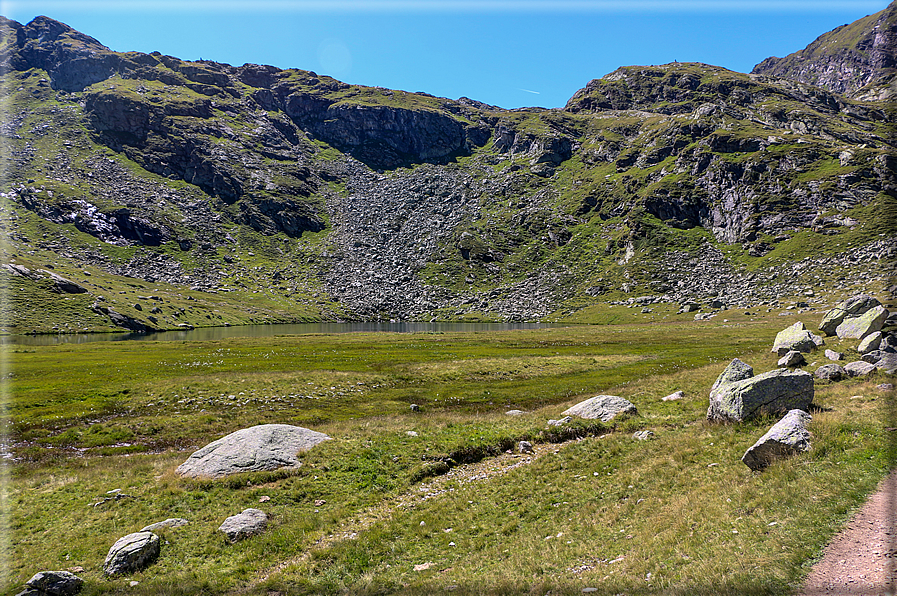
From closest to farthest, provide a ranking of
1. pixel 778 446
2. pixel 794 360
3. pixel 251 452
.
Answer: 1. pixel 778 446
2. pixel 251 452
3. pixel 794 360

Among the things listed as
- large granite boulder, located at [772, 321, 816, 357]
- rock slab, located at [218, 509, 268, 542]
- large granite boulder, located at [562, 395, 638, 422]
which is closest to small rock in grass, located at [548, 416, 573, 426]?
large granite boulder, located at [562, 395, 638, 422]

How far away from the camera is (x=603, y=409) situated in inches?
1283

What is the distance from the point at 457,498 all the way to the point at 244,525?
10.3m

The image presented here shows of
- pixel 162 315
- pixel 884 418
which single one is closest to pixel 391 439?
pixel 884 418

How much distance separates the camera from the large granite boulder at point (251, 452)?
82.7 feet

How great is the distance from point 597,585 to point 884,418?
56.3ft

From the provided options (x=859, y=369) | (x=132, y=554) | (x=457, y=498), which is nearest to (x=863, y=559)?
(x=457, y=498)

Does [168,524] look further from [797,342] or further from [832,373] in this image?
[797,342]

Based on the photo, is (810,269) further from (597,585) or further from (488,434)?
(597,585)

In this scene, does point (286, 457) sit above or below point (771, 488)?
below

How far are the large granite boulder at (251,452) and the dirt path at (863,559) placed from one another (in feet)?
82.2

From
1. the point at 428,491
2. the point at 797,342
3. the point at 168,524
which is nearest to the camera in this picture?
the point at 168,524

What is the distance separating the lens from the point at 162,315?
17062cm

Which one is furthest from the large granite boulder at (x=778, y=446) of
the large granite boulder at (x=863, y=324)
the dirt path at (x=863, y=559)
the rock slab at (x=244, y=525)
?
the large granite boulder at (x=863, y=324)
